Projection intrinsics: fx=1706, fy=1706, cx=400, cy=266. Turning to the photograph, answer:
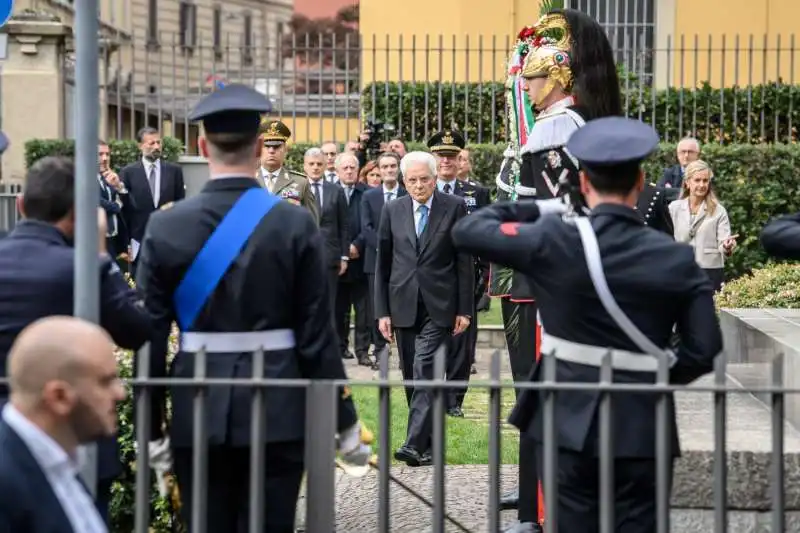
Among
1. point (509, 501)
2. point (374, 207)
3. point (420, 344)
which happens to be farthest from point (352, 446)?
point (374, 207)

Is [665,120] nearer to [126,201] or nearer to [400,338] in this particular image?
[126,201]

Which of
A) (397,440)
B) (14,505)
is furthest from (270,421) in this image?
(397,440)

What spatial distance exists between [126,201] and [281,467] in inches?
470

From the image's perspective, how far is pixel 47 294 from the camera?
5.31 m

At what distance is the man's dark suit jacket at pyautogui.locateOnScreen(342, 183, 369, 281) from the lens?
15901mm

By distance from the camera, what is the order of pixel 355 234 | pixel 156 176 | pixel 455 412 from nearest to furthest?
pixel 455 412, pixel 355 234, pixel 156 176

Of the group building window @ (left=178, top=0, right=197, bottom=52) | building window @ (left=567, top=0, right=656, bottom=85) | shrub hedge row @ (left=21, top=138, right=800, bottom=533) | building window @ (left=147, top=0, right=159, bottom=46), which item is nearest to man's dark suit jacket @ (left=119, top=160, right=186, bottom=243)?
shrub hedge row @ (left=21, top=138, right=800, bottom=533)

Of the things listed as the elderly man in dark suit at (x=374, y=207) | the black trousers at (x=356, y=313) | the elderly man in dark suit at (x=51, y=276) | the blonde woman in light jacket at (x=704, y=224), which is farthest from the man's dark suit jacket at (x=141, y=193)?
the elderly man in dark suit at (x=51, y=276)

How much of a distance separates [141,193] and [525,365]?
10.1 m

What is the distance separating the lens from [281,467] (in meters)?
5.34

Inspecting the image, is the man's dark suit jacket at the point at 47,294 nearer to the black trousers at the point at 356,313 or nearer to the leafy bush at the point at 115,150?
the black trousers at the point at 356,313

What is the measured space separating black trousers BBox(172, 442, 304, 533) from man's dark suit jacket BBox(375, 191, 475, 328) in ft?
17.5

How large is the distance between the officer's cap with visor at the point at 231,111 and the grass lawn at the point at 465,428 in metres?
3.37

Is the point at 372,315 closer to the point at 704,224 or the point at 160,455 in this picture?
the point at 704,224
